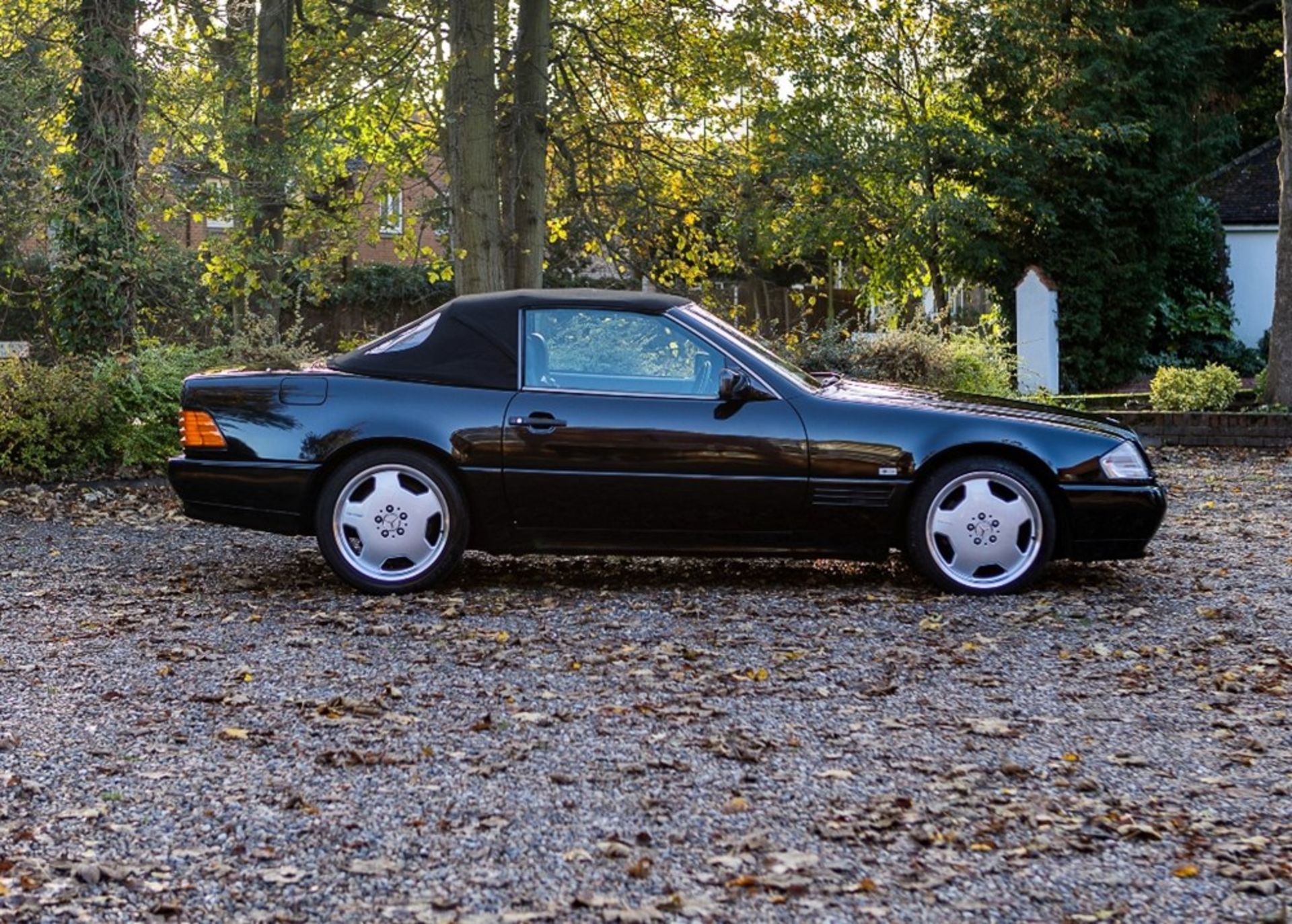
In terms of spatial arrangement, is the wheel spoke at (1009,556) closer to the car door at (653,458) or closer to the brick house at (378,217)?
the car door at (653,458)

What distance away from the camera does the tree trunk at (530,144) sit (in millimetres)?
16141

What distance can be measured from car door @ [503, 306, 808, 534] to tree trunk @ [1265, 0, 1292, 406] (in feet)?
40.8

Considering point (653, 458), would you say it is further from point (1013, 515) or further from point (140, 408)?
point (140, 408)

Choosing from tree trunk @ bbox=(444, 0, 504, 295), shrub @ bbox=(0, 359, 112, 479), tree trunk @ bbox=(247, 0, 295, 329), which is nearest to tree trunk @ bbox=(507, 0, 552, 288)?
Answer: tree trunk @ bbox=(444, 0, 504, 295)

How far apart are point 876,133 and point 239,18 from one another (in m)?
10.5

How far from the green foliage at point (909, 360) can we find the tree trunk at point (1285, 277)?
13.0ft

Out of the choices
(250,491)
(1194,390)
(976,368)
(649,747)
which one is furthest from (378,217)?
(649,747)

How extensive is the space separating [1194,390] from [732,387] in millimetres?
11260

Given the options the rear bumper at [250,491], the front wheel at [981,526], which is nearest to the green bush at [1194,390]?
the front wheel at [981,526]

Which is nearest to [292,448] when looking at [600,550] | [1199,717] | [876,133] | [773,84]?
[600,550]

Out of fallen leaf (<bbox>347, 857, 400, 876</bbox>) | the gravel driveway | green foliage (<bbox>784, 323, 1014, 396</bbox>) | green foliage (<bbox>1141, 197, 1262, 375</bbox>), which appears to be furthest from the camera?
green foliage (<bbox>1141, 197, 1262, 375</bbox>)

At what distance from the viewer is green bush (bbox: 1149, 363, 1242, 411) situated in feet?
58.6

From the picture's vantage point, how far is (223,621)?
764 centimetres

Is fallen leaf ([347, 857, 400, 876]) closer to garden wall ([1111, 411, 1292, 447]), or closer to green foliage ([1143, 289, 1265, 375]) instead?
garden wall ([1111, 411, 1292, 447])
